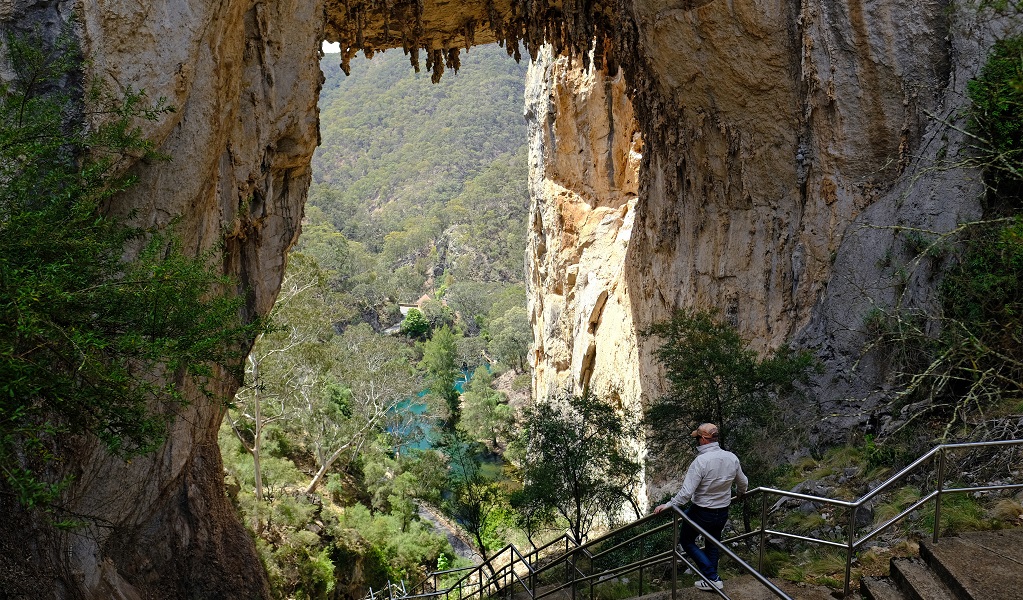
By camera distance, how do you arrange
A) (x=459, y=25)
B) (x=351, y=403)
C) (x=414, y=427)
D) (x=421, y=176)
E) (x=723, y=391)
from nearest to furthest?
(x=723, y=391)
(x=459, y=25)
(x=351, y=403)
(x=414, y=427)
(x=421, y=176)

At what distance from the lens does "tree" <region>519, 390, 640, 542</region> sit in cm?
1189

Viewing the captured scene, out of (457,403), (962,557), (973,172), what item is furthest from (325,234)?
(962,557)

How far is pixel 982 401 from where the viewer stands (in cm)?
789

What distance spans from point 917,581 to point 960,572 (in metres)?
0.26

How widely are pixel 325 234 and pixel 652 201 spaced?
4721 centimetres

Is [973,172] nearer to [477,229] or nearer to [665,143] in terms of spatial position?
[665,143]

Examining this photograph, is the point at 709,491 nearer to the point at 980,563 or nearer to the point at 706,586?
the point at 706,586

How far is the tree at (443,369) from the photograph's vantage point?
39031 mm

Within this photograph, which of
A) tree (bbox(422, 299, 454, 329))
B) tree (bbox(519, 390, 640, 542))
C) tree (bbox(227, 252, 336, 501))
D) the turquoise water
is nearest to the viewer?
tree (bbox(519, 390, 640, 542))

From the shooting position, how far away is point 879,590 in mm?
4766

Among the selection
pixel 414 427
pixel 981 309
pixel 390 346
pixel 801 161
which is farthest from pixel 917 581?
pixel 390 346

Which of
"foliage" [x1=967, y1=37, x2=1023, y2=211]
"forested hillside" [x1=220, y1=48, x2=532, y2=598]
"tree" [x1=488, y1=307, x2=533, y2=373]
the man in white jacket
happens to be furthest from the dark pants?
"tree" [x1=488, y1=307, x2=533, y2=373]

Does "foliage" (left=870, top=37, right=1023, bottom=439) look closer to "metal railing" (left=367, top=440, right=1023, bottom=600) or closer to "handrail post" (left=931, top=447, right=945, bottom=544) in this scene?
"metal railing" (left=367, top=440, right=1023, bottom=600)

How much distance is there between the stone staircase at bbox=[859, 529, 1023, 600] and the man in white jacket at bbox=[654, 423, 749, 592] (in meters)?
1.01
